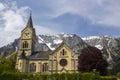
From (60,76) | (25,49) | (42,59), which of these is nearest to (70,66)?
(42,59)

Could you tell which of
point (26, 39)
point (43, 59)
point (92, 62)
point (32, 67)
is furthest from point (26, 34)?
point (92, 62)

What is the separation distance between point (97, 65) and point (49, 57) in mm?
22491

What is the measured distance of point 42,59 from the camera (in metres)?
97.3

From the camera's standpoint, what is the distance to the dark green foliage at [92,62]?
7712 cm

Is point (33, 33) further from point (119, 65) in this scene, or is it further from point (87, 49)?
point (119, 65)

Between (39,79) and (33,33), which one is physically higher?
(33,33)

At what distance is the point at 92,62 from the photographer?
3051 inches

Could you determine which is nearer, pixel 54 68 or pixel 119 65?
pixel 54 68

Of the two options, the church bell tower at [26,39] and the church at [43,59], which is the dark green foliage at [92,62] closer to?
the church at [43,59]

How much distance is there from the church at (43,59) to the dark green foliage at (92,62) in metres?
13.5

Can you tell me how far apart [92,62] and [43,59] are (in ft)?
82.8

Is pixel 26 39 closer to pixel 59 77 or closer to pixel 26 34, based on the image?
pixel 26 34

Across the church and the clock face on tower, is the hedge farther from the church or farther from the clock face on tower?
the clock face on tower

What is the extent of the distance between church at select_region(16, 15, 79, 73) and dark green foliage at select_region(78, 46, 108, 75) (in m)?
13.5
